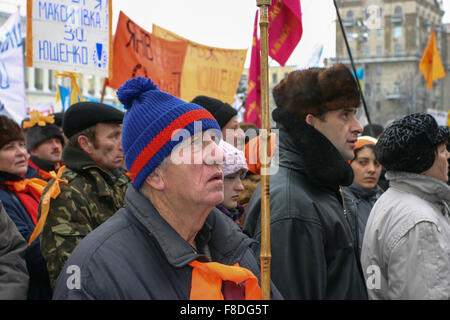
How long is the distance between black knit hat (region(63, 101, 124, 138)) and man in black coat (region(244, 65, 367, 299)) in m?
1.31

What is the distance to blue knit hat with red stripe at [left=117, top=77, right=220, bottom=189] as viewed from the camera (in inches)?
72.2

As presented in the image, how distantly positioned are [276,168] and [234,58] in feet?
16.3

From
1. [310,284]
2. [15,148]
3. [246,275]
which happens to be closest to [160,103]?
[246,275]

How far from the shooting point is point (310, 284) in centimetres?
223

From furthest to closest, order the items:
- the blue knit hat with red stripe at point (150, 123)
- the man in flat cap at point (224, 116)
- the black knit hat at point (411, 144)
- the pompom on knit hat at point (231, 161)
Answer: the man in flat cap at point (224, 116) < the pompom on knit hat at point (231, 161) < the black knit hat at point (411, 144) < the blue knit hat with red stripe at point (150, 123)

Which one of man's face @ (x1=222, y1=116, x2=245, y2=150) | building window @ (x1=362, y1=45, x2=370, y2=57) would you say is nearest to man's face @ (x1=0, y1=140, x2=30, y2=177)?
man's face @ (x1=222, y1=116, x2=245, y2=150)

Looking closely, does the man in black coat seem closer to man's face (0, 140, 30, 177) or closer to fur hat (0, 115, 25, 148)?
man's face (0, 140, 30, 177)

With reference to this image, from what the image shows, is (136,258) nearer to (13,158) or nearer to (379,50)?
(13,158)

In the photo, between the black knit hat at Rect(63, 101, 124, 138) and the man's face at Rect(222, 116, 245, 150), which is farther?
the man's face at Rect(222, 116, 245, 150)

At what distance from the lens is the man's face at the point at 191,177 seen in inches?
73.5

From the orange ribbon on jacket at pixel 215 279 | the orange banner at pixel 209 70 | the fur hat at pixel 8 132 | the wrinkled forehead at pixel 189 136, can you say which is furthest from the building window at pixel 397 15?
the orange ribbon on jacket at pixel 215 279

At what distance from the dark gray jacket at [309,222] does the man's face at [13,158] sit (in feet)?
6.83

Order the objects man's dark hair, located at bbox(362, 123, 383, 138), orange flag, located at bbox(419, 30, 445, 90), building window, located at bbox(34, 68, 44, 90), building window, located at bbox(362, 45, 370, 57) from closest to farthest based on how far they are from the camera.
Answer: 1. man's dark hair, located at bbox(362, 123, 383, 138)
2. orange flag, located at bbox(419, 30, 445, 90)
3. building window, located at bbox(34, 68, 44, 90)
4. building window, located at bbox(362, 45, 370, 57)

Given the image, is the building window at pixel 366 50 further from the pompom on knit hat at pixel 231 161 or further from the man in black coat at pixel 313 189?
the man in black coat at pixel 313 189
